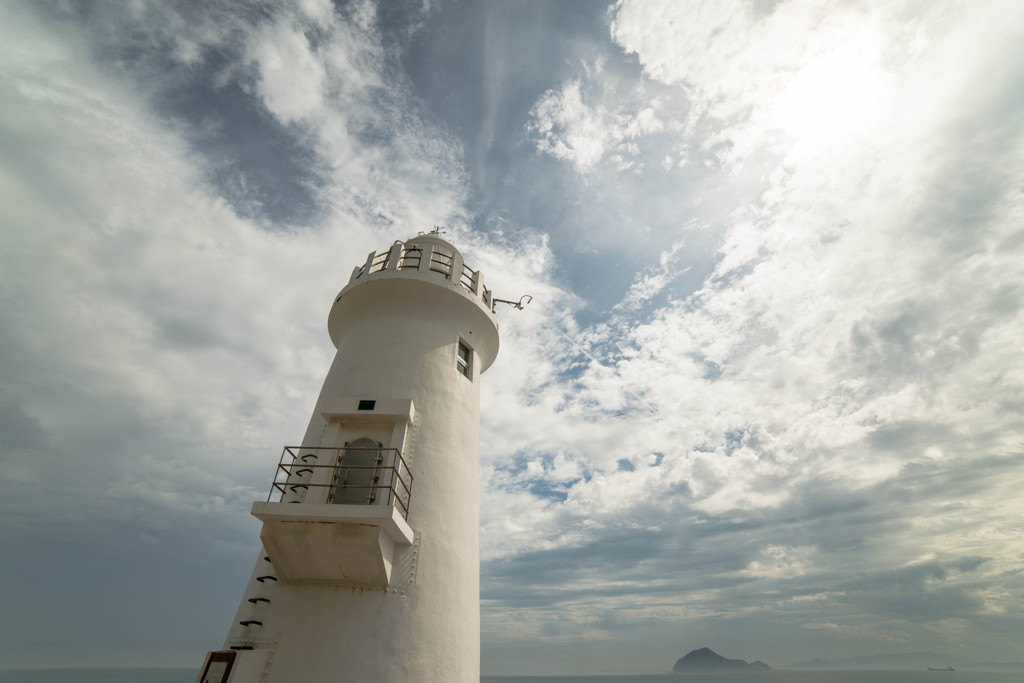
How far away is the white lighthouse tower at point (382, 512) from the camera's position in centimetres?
852

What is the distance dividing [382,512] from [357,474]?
2.37 m

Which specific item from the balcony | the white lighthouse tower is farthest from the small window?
the balcony

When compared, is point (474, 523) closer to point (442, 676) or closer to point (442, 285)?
point (442, 676)

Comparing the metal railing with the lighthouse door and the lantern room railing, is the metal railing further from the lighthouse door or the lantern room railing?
the lantern room railing

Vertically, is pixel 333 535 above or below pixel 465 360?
below

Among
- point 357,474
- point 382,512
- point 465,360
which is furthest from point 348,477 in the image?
point 465,360

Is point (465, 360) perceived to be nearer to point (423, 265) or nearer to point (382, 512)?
point (423, 265)

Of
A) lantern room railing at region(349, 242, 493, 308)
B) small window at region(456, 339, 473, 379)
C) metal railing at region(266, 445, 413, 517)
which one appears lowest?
metal railing at region(266, 445, 413, 517)

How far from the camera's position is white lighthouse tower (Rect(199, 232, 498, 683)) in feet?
28.0

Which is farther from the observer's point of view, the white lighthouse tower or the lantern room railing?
the lantern room railing

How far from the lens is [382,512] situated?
8469 mm

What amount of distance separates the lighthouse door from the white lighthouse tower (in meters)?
0.03

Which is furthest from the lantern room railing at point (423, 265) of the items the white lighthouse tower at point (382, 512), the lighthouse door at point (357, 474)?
the lighthouse door at point (357, 474)

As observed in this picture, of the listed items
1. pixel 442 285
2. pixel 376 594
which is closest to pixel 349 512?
pixel 376 594
